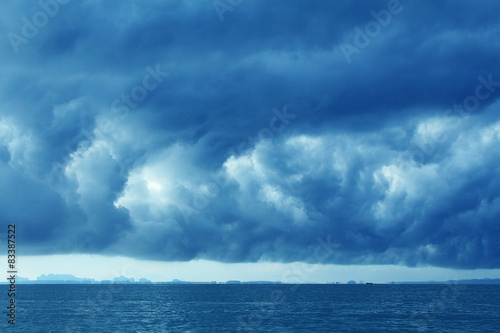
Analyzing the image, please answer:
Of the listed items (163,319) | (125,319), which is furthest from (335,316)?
(125,319)

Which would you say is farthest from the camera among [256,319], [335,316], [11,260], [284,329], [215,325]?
[335,316]

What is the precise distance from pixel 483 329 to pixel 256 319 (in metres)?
50.2

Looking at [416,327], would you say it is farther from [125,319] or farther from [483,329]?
[125,319]

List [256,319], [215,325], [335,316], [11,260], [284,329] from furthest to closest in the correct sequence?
[335,316] < [256,319] < [215,325] < [284,329] < [11,260]

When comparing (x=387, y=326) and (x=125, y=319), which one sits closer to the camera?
(x=387, y=326)

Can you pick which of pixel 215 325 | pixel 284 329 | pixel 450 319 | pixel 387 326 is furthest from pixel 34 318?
pixel 450 319

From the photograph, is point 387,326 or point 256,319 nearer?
point 387,326

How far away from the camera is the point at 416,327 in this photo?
103 metres

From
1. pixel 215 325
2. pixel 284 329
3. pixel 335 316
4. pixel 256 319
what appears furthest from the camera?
pixel 335 316

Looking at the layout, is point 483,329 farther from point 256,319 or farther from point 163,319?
point 163,319

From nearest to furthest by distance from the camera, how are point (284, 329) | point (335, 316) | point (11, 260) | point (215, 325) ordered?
point (11, 260), point (284, 329), point (215, 325), point (335, 316)

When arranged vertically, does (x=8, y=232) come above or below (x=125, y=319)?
above

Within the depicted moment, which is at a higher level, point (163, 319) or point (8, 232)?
point (8, 232)

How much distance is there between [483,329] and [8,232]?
9110 centimetres
